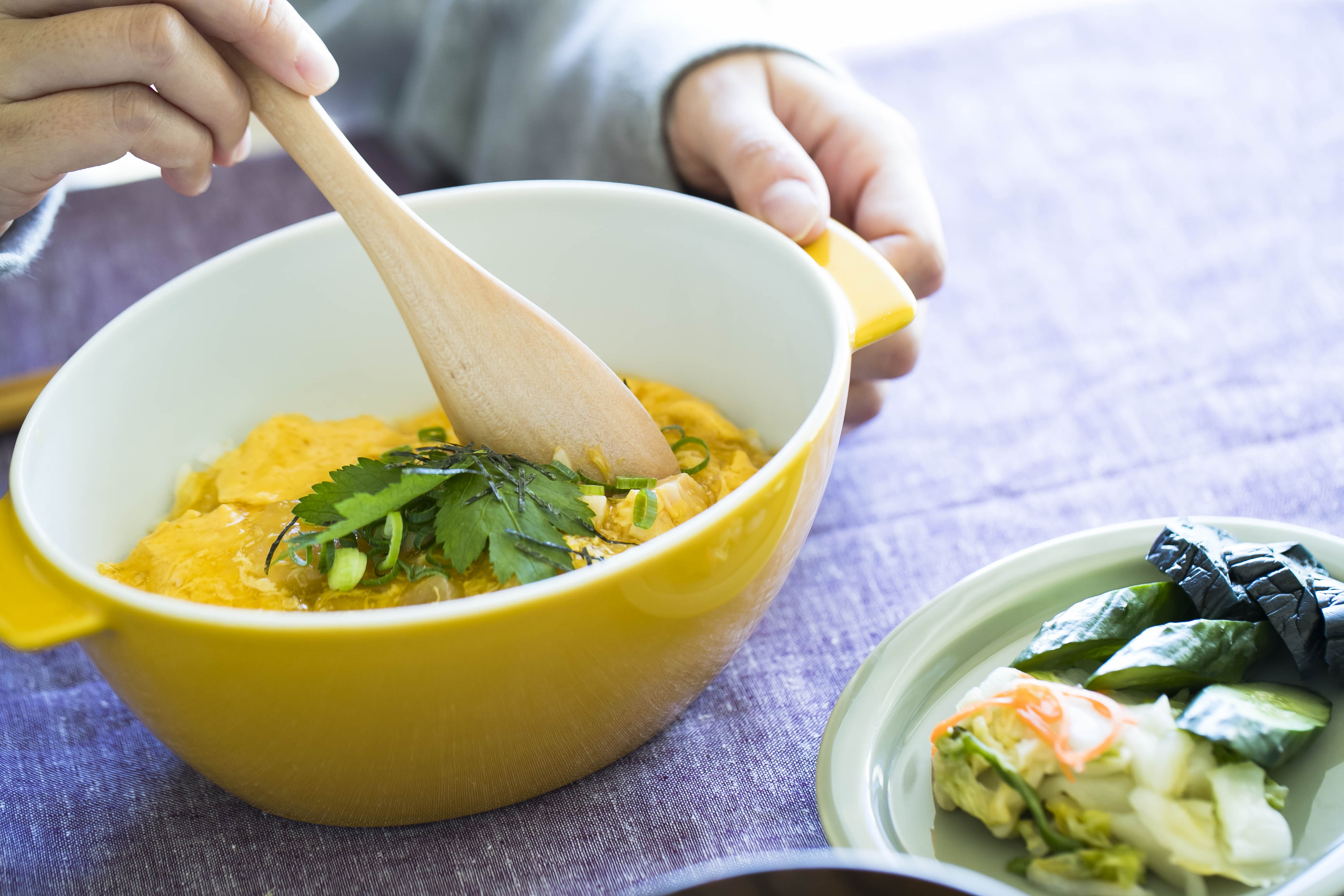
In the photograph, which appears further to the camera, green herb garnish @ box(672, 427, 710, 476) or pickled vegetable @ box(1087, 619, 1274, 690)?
green herb garnish @ box(672, 427, 710, 476)

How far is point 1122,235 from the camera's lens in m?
1.69

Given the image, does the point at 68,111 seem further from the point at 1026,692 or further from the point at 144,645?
the point at 1026,692

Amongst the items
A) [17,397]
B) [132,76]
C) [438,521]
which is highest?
[132,76]

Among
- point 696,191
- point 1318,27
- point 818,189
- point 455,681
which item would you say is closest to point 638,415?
point 818,189

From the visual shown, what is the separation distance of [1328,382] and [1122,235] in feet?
1.47

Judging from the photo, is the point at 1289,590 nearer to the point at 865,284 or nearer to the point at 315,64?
the point at 865,284

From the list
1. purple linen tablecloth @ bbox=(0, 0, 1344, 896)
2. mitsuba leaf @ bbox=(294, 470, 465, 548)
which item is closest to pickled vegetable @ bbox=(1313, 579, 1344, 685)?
purple linen tablecloth @ bbox=(0, 0, 1344, 896)

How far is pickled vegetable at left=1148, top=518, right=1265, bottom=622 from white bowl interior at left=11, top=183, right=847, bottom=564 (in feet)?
1.13

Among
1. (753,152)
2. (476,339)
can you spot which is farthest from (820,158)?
(476,339)

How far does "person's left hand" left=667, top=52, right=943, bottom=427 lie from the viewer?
126 centimetres

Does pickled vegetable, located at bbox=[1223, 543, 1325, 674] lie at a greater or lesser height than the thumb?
lesser

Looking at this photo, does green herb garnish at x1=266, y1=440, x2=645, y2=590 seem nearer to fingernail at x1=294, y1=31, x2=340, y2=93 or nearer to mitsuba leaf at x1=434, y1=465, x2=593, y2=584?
mitsuba leaf at x1=434, y1=465, x2=593, y2=584

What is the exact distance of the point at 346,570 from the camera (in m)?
0.90

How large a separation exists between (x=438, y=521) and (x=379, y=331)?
488 mm
